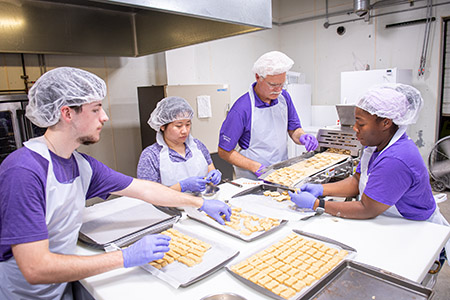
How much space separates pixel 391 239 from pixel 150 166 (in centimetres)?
155

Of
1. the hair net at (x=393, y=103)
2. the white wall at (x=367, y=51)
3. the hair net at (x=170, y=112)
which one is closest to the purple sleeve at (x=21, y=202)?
the hair net at (x=170, y=112)

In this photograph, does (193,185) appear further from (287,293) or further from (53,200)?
(287,293)

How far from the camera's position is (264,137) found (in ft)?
8.90

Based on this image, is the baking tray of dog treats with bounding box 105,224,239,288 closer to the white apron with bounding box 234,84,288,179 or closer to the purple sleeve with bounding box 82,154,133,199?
the purple sleeve with bounding box 82,154,133,199

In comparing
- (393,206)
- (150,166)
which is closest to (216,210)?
(150,166)

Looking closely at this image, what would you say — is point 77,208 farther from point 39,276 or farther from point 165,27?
point 165,27

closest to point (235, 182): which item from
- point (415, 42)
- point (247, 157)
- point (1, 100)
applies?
point (247, 157)

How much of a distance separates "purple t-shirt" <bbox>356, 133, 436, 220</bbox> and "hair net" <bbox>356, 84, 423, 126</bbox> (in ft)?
0.46

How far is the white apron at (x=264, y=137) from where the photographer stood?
2682 millimetres

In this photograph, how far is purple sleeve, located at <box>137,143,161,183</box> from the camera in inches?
84.8

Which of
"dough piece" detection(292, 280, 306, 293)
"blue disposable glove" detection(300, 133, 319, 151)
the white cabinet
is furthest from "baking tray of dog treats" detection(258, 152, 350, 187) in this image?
the white cabinet

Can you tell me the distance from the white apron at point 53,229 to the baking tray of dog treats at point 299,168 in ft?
4.17

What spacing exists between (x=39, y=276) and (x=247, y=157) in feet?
6.30

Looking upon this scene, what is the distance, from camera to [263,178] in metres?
2.24
